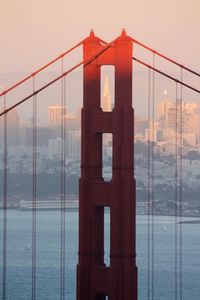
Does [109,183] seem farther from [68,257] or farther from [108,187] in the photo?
[68,257]

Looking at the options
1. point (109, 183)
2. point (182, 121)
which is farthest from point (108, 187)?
point (182, 121)

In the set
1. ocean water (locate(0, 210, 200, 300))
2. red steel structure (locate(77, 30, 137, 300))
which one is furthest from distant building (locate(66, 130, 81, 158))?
red steel structure (locate(77, 30, 137, 300))

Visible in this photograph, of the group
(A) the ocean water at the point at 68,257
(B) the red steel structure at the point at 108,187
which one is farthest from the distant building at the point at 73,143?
(B) the red steel structure at the point at 108,187

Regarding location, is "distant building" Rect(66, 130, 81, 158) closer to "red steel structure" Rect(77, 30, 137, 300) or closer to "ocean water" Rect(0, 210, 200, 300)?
"ocean water" Rect(0, 210, 200, 300)

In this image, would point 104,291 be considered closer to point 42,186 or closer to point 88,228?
point 88,228

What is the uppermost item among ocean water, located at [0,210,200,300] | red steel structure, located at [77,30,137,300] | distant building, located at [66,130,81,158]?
distant building, located at [66,130,81,158]

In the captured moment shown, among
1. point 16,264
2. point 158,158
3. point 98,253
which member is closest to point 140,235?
point 158,158
